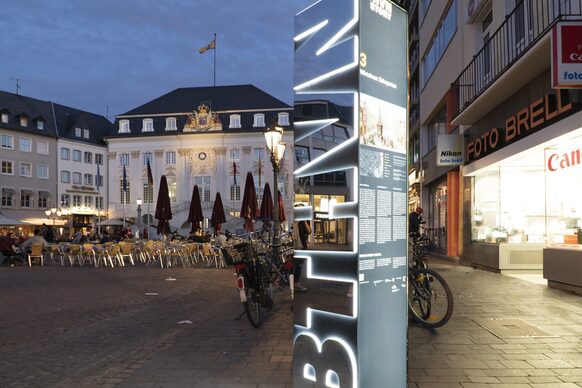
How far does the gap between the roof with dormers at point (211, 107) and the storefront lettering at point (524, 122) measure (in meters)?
51.3

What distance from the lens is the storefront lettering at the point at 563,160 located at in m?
11.7

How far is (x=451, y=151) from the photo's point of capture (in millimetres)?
17703

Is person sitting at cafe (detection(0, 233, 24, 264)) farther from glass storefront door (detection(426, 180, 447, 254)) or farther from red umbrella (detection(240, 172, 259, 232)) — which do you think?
glass storefront door (detection(426, 180, 447, 254))

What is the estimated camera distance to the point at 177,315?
8.75 meters

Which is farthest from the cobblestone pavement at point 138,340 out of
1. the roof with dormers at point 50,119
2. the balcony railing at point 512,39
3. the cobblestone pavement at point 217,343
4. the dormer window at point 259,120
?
the roof with dormers at point 50,119

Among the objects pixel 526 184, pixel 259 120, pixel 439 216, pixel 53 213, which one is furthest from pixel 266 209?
pixel 259 120

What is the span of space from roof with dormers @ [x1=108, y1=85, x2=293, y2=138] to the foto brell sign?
49.0 meters

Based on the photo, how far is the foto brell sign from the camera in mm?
17641

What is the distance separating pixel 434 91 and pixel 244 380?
2085cm

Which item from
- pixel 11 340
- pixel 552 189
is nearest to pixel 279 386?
pixel 11 340

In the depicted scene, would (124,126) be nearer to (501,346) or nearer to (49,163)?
(49,163)

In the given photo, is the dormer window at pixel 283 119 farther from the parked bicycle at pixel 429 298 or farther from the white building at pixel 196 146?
the parked bicycle at pixel 429 298

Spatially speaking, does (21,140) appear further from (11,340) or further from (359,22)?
(359,22)

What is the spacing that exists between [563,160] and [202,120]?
5810 centimetres
